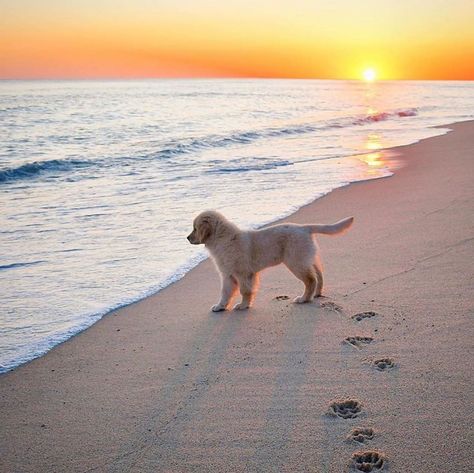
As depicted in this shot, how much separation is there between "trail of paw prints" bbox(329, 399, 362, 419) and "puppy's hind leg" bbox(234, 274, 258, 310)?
2.04 metres

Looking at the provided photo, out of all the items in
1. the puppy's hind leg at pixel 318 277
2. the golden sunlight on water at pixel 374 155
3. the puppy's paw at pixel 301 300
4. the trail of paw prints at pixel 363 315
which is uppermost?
the golden sunlight on water at pixel 374 155

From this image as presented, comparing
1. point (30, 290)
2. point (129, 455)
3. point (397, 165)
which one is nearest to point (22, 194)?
point (30, 290)

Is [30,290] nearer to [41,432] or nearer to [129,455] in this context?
[41,432]

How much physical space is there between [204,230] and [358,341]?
1946mm

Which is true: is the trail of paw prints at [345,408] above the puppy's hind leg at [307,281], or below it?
below

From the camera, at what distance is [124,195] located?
36.6 ft

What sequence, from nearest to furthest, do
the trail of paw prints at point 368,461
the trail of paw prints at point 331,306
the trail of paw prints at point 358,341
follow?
1. the trail of paw prints at point 368,461
2. the trail of paw prints at point 358,341
3. the trail of paw prints at point 331,306

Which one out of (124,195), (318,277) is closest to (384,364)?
(318,277)

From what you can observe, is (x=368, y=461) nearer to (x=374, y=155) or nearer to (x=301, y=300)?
(x=301, y=300)

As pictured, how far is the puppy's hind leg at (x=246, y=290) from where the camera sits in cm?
533

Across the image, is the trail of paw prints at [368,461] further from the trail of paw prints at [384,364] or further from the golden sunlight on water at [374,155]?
the golden sunlight on water at [374,155]

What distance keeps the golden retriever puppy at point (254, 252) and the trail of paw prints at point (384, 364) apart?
4.80 ft

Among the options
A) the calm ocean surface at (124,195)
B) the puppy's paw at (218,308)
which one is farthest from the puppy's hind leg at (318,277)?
the calm ocean surface at (124,195)

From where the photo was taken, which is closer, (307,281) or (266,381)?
(266,381)
